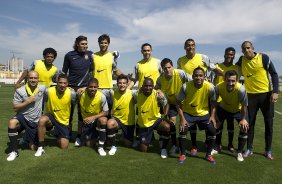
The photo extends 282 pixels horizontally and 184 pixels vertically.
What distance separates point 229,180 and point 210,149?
3.63ft

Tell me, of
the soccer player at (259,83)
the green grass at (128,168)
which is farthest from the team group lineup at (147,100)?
the green grass at (128,168)

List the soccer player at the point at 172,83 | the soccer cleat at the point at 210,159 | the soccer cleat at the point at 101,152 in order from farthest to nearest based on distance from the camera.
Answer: the soccer player at the point at 172,83 < the soccer cleat at the point at 101,152 < the soccer cleat at the point at 210,159

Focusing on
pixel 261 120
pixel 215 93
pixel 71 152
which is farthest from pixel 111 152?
pixel 261 120

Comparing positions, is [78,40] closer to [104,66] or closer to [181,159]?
[104,66]

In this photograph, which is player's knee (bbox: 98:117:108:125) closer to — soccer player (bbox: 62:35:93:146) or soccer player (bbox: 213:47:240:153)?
soccer player (bbox: 62:35:93:146)

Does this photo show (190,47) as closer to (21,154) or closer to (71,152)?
(71,152)

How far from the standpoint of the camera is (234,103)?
604 cm

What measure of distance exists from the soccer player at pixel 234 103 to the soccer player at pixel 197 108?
0.28 metres

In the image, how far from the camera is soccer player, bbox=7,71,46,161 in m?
5.88

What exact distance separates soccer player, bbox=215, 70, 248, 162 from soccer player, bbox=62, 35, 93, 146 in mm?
2827

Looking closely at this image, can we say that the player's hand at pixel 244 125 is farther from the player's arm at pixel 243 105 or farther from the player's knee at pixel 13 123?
the player's knee at pixel 13 123

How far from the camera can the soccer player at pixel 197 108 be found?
19.1 feet

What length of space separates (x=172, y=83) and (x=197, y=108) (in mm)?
770

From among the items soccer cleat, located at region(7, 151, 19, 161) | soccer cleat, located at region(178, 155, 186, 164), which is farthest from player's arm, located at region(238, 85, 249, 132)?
soccer cleat, located at region(7, 151, 19, 161)
